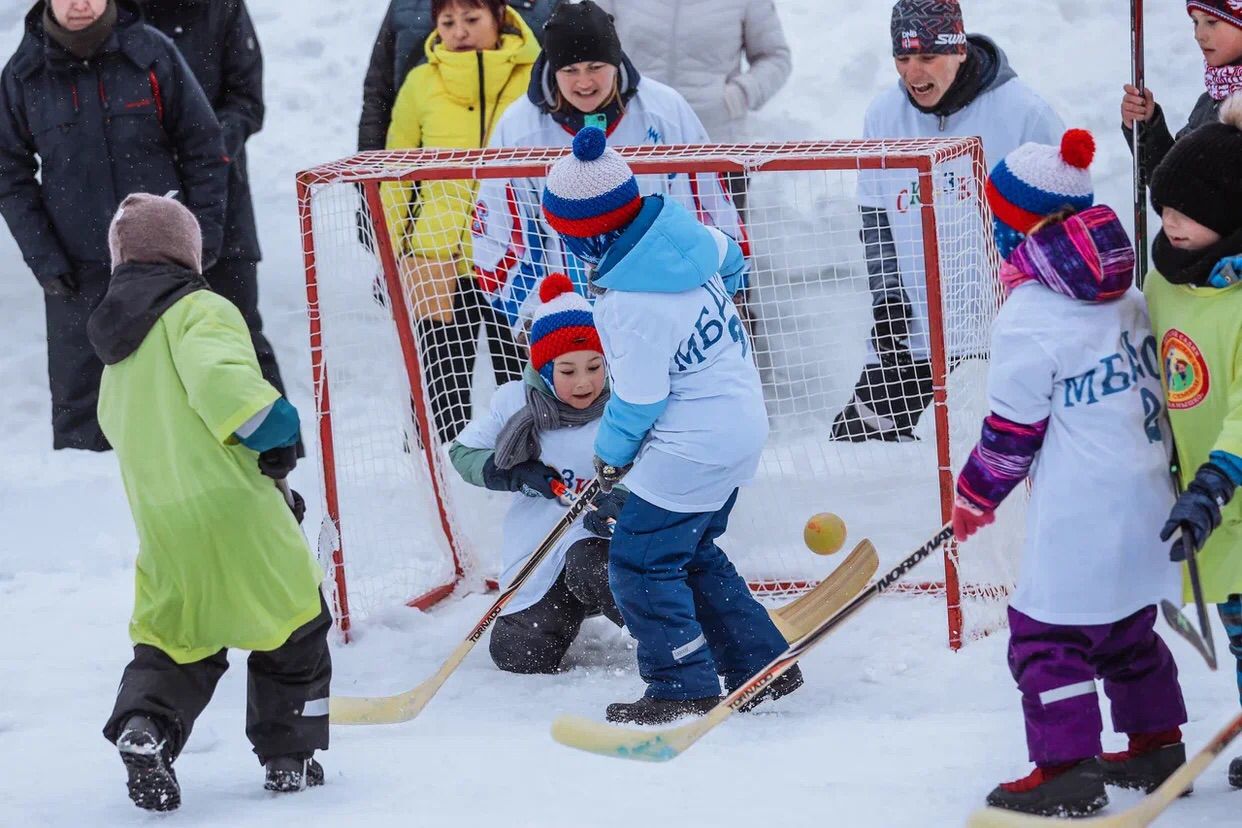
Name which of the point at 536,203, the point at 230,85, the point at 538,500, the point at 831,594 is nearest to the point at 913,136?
the point at 536,203

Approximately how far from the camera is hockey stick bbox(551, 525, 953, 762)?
3.50m

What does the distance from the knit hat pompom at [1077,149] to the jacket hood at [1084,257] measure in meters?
0.09

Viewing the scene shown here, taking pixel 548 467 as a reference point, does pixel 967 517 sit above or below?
above

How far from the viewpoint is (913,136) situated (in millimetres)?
5242

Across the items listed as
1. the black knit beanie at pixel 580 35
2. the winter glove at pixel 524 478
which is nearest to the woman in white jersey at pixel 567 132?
the black knit beanie at pixel 580 35

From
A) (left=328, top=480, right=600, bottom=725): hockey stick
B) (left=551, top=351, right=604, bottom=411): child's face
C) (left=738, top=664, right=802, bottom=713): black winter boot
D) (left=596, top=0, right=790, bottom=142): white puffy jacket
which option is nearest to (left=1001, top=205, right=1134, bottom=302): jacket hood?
(left=328, top=480, right=600, bottom=725): hockey stick

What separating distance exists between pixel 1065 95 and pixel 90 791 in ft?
20.8

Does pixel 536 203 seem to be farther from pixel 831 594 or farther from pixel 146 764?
pixel 146 764

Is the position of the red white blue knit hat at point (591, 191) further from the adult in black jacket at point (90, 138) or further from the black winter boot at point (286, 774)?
the adult in black jacket at point (90, 138)

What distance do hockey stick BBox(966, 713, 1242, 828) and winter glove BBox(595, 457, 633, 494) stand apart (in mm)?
1198

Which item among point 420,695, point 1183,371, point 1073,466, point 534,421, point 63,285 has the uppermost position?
point 63,285

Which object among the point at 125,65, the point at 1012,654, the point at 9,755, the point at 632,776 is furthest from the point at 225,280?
the point at 1012,654

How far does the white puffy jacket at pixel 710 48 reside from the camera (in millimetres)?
6375

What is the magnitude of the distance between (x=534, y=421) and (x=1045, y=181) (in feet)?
6.18
